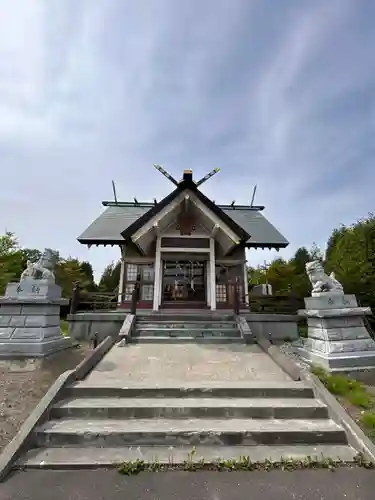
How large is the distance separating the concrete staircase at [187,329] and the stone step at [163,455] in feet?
14.6

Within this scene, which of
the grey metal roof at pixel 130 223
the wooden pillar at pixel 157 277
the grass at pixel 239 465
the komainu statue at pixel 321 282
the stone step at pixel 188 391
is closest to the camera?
the grass at pixel 239 465

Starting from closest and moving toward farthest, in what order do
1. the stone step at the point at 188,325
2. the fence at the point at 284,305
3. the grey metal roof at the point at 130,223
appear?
the stone step at the point at 188,325, the fence at the point at 284,305, the grey metal roof at the point at 130,223

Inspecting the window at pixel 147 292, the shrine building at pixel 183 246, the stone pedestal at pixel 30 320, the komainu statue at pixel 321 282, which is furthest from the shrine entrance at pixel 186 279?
the komainu statue at pixel 321 282

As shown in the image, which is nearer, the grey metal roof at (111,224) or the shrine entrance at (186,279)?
the grey metal roof at (111,224)

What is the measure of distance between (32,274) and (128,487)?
20.5 ft

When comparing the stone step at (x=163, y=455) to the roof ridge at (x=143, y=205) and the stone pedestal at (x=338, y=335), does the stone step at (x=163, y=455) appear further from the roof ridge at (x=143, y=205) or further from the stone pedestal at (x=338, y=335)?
the roof ridge at (x=143, y=205)

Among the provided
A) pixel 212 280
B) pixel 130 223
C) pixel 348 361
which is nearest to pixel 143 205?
pixel 130 223

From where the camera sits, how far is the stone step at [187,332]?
8141 millimetres

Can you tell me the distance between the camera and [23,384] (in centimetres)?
491

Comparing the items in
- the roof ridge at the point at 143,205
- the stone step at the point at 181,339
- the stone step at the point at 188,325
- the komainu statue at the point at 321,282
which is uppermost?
the roof ridge at the point at 143,205

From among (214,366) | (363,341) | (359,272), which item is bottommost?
(214,366)

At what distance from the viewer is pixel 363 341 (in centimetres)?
593

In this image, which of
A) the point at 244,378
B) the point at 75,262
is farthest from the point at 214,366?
the point at 75,262

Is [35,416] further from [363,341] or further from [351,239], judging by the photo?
[351,239]
